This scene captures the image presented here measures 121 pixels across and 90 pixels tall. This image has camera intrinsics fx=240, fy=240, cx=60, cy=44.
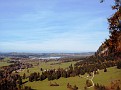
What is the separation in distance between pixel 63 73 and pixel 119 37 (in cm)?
15870

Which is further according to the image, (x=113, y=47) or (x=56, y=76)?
(x=56, y=76)

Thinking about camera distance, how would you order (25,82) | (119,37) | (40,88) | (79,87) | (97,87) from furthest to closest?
(25,82), (40,88), (79,87), (97,87), (119,37)

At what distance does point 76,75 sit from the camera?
178125 millimetres

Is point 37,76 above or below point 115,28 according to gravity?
below

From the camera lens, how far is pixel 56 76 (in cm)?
17512

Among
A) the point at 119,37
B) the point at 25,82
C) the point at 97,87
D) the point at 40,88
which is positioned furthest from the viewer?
the point at 25,82

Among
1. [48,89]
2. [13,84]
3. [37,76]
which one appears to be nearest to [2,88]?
[13,84]

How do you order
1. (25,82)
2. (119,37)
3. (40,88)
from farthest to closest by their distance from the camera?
1. (25,82)
2. (40,88)
3. (119,37)

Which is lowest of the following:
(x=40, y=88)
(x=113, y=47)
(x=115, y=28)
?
(x=40, y=88)

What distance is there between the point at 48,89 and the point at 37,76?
43166 mm

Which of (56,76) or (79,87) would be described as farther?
(56,76)

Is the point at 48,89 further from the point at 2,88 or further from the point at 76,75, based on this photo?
the point at 76,75

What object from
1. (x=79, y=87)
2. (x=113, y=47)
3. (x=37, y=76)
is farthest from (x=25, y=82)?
(x=113, y=47)

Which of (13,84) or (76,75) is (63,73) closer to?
(76,75)
